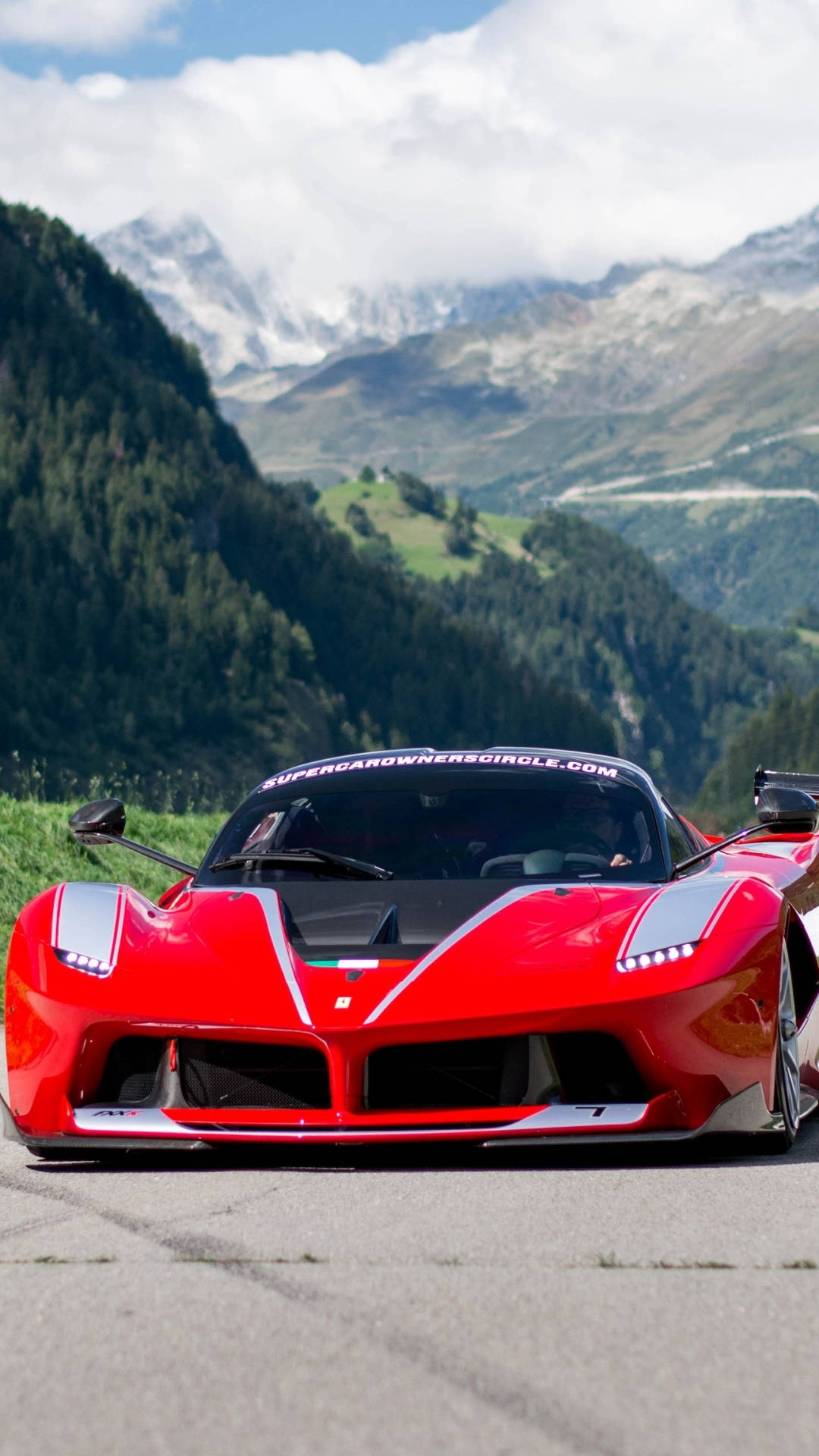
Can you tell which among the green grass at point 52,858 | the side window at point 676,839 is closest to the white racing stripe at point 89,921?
the side window at point 676,839

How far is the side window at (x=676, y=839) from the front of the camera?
6.57m

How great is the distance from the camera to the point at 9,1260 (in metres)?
4.04

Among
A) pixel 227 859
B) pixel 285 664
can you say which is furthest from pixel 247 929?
pixel 285 664

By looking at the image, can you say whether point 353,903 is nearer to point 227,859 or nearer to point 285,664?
point 227,859

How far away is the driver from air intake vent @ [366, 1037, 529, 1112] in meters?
1.42

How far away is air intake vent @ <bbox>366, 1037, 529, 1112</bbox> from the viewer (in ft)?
16.4

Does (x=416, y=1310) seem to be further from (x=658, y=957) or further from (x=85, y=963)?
(x=85, y=963)

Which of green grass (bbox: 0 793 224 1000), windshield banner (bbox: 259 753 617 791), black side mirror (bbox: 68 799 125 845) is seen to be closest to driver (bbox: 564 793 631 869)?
windshield banner (bbox: 259 753 617 791)

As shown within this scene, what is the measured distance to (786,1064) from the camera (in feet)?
17.8

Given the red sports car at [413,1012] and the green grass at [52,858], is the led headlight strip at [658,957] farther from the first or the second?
the green grass at [52,858]

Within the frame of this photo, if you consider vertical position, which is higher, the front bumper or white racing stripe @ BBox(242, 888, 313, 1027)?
white racing stripe @ BBox(242, 888, 313, 1027)

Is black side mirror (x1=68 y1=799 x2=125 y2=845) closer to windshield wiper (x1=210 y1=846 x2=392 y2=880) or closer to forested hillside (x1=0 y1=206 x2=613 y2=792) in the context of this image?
windshield wiper (x1=210 y1=846 x2=392 y2=880)

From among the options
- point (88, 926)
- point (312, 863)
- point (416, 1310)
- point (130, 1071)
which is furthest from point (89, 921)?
point (416, 1310)

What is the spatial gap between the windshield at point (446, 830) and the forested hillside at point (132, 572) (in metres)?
78.2
